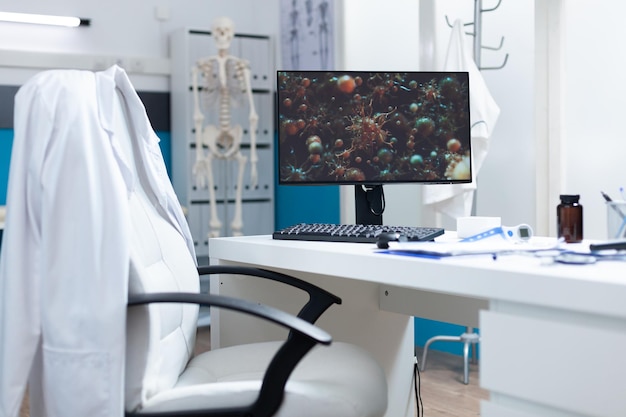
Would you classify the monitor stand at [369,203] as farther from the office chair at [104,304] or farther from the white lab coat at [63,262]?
the white lab coat at [63,262]

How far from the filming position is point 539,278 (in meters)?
1.37

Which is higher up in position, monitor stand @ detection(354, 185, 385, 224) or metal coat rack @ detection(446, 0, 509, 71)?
metal coat rack @ detection(446, 0, 509, 71)

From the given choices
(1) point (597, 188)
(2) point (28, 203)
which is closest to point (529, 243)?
(2) point (28, 203)

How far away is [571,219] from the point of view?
1.92 m

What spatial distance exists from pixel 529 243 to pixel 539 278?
542 millimetres

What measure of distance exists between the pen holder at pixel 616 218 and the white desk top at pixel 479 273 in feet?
1.19

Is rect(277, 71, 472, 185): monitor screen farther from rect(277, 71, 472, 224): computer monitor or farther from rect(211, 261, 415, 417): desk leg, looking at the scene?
rect(211, 261, 415, 417): desk leg

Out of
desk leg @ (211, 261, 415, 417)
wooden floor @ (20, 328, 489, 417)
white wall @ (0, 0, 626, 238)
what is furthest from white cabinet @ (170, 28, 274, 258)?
desk leg @ (211, 261, 415, 417)

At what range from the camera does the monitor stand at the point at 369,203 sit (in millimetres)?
2301

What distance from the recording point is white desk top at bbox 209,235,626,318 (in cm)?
131

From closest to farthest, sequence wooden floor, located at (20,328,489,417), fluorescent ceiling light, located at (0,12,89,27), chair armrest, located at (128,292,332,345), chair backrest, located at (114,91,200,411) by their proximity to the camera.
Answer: chair armrest, located at (128,292,332,345)
chair backrest, located at (114,91,200,411)
wooden floor, located at (20,328,489,417)
fluorescent ceiling light, located at (0,12,89,27)

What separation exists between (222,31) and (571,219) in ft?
9.93

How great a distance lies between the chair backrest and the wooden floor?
136cm

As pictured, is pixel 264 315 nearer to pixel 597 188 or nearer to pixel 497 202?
pixel 597 188
